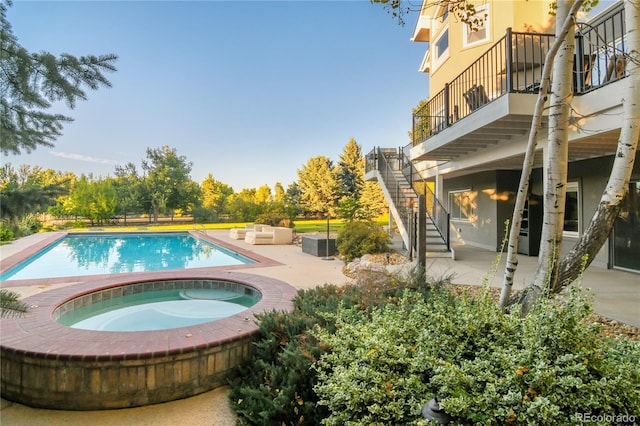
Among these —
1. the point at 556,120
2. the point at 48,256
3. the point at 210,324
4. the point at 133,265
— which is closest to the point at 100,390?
the point at 210,324

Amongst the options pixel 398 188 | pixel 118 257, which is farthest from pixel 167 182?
pixel 398 188

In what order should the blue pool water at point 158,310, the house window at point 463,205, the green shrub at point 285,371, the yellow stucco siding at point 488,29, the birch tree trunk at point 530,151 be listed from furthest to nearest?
the house window at point 463,205 → the yellow stucco siding at point 488,29 → the blue pool water at point 158,310 → the birch tree trunk at point 530,151 → the green shrub at point 285,371

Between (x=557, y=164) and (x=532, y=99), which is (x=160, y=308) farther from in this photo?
(x=532, y=99)

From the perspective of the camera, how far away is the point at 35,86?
2508 mm

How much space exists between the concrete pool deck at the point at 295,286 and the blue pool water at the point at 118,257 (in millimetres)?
1495

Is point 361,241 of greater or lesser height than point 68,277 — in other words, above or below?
above

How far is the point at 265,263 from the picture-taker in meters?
10.5

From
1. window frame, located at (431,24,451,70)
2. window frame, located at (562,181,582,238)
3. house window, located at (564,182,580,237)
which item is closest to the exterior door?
window frame, located at (562,181,582,238)

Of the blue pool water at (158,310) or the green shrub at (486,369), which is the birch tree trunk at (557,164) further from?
the blue pool water at (158,310)

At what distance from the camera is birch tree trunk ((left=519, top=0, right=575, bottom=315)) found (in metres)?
3.49

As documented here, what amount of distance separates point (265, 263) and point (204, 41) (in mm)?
11447

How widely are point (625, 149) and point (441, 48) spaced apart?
1209 centimetres

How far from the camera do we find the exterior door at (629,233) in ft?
24.6

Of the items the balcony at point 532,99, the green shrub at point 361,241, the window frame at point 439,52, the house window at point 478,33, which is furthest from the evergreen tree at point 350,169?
the balcony at point 532,99
